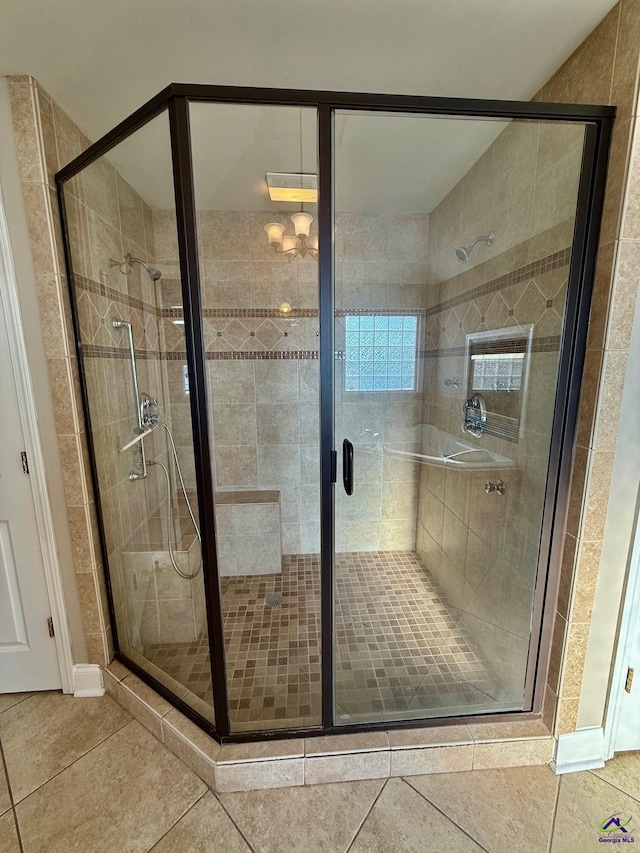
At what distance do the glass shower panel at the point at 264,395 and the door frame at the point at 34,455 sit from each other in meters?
0.68

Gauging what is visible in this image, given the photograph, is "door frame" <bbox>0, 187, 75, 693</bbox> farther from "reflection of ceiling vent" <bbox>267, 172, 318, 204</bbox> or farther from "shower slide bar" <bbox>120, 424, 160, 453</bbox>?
"reflection of ceiling vent" <bbox>267, 172, 318, 204</bbox>

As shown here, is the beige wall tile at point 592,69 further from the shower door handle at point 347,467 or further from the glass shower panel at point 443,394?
the shower door handle at point 347,467

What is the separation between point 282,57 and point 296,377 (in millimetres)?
1465

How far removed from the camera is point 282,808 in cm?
112

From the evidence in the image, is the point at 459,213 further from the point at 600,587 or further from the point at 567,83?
the point at 600,587

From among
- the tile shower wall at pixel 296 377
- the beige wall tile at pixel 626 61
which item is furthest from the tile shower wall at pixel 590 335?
the tile shower wall at pixel 296 377

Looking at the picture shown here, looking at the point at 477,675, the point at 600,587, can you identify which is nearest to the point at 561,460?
the point at 600,587

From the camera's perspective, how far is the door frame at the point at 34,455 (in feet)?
4.04

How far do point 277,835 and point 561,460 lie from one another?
60.0 inches

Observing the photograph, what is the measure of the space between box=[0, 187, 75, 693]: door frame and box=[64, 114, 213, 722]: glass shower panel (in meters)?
0.19

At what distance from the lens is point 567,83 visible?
114 centimetres

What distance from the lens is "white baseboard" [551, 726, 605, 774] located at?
1226 millimetres

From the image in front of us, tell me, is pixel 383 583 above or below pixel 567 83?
below

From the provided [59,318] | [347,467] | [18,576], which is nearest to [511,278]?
[347,467]
